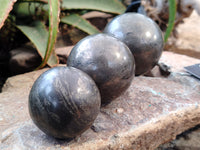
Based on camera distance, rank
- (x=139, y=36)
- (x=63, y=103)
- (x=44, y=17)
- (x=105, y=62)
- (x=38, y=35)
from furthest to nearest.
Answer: (x=44, y=17) → (x=38, y=35) → (x=139, y=36) → (x=105, y=62) → (x=63, y=103)

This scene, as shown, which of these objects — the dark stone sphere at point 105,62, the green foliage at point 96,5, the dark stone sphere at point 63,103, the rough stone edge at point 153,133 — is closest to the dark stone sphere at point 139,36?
the dark stone sphere at point 105,62

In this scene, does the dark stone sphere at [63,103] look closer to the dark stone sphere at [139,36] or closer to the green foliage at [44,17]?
the dark stone sphere at [139,36]

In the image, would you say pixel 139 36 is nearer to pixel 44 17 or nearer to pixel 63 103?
pixel 63 103

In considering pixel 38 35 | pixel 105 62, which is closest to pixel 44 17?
pixel 38 35

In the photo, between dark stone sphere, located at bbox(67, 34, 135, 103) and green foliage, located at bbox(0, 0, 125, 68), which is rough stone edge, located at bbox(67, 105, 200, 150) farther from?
green foliage, located at bbox(0, 0, 125, 68)

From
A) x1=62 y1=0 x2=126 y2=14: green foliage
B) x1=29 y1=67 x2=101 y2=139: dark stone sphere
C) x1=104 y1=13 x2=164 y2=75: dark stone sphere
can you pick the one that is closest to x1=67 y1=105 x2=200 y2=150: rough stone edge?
x1=29 y1=67 x2=101 y2=139: dark stone sphere

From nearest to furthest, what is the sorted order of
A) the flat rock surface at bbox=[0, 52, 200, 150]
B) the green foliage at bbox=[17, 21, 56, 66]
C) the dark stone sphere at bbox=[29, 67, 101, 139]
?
the dark stone sphere at bbox=[29, 67, 101, 139] → the flat rock surface at bbox=[0, 52, 200, 150] → the green foliage at bbox=[17, 21, 56, 66]
